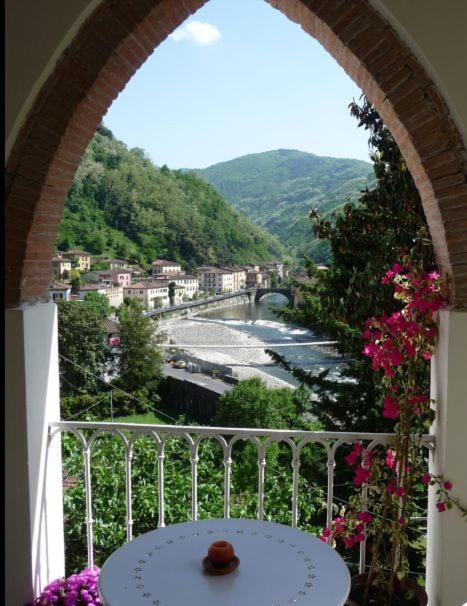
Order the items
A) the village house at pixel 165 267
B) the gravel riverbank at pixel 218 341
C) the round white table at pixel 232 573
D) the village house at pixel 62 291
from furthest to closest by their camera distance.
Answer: the gravel riverbank at pixel 218 341 → the village house at pixel 165 267 → the village house at pixel 62 291 → the round white table at pixel 232 573

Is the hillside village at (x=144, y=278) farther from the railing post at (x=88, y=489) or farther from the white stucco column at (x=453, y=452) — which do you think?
the white stucco column at (x=453, y=452)

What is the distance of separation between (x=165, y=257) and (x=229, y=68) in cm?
538

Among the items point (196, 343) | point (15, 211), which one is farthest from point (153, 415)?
point (15, 211)

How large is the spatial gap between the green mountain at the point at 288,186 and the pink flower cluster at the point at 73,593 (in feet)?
21.7

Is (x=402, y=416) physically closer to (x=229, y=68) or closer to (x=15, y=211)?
(x=15, y=211)

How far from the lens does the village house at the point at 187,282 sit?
390 inches

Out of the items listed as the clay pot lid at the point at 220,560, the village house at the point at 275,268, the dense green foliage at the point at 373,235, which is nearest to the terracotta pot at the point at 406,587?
the clay pot lid at the point at 220,560

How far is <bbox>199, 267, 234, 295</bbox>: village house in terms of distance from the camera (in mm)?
9680

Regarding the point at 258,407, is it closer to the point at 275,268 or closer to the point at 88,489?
the point at 275,268

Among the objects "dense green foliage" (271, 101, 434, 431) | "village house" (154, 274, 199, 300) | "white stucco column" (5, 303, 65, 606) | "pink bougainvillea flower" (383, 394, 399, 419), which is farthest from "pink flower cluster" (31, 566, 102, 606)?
"village house" (154, 274, 199, 300)

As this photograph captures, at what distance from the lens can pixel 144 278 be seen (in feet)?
32.5

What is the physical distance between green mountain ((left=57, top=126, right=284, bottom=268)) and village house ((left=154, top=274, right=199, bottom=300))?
0.28 meters

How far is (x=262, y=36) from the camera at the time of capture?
1266 centimetres

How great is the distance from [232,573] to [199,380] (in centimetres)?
913
